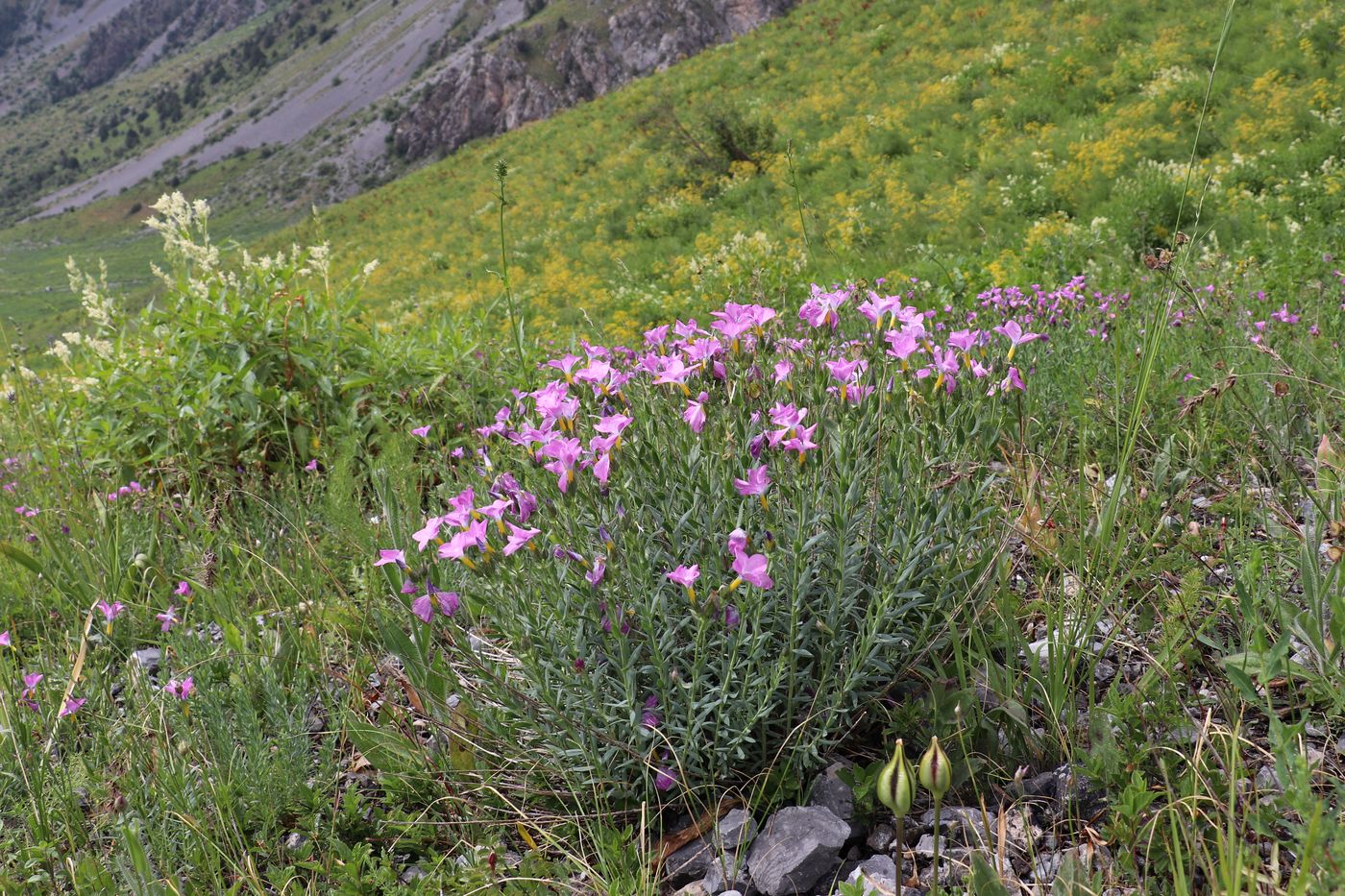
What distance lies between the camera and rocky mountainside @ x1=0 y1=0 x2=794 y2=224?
49.0m

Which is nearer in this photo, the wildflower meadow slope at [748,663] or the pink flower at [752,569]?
the pink flower at [752,569]

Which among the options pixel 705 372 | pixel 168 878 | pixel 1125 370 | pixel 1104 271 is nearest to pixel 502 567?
pixel 705 372

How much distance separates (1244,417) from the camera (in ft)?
8.59

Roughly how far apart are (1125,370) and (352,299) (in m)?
4.08

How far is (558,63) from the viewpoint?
5016 centimetres

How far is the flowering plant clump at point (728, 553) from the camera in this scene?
1.67 m

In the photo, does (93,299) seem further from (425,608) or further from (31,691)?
(425,608)

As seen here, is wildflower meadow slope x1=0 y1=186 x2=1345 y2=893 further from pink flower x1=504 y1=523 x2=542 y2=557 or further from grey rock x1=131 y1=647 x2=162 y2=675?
grey rock x1=131 y1=647 x2=162 y2=675

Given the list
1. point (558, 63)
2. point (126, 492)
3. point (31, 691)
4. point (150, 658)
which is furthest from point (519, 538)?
point (558, 63)

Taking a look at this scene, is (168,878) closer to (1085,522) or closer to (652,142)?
(1085,522)

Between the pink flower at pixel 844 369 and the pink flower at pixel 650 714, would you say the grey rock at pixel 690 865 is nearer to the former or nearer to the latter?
the pink flower at pixel 650 714

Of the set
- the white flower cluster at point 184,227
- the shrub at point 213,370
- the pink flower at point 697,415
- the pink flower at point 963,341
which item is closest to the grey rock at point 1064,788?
the pink flower at point 963,341

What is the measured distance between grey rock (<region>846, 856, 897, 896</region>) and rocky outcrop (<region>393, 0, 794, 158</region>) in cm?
4470

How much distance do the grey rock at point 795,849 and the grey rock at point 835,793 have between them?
53 mm
